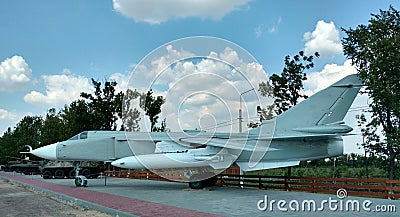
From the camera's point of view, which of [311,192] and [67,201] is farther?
[311,192]

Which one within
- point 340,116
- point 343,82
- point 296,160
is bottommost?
point 296,160

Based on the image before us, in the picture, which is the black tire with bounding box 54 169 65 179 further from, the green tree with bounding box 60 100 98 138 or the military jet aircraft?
the military jet aircraft

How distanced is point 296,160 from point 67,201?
10366 mm

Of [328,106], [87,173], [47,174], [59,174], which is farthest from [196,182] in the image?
[47,174]

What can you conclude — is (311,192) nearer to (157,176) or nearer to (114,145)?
(114,145)

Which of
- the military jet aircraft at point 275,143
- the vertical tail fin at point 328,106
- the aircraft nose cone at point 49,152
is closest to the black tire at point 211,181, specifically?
the military jet aircraft at point 275,143

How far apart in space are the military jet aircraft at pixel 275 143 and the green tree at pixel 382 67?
4.71ft

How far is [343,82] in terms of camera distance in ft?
56.7

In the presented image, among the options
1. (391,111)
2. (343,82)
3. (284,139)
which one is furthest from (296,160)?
(391,111)

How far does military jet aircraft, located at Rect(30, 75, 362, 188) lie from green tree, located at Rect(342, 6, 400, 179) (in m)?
1.44

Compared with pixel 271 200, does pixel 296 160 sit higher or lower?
higher

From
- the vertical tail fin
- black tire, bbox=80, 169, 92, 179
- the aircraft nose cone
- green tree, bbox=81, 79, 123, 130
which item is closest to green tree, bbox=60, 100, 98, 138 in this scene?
green tree, bbox=81, 79, 123, 130

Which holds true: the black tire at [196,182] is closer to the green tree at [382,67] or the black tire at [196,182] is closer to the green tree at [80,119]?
the green tree at [382,67]

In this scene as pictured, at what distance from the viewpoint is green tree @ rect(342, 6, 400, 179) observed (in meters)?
17.9
